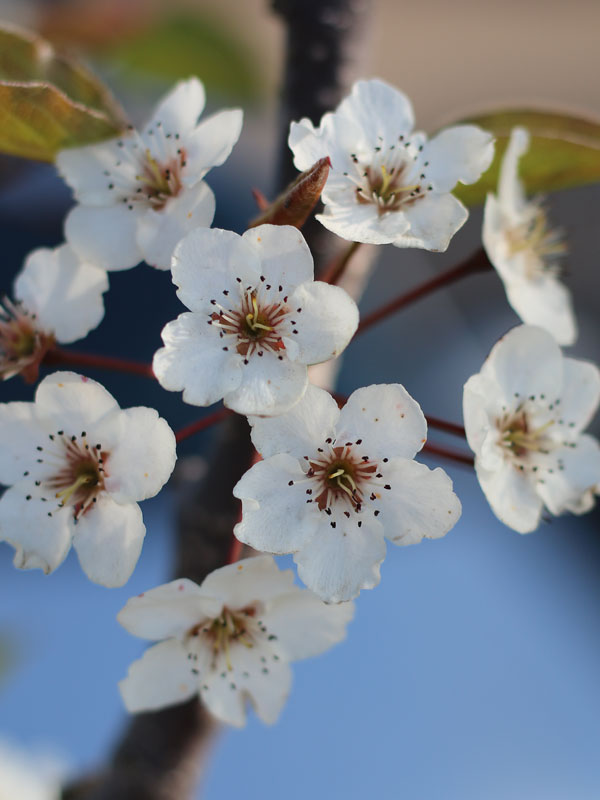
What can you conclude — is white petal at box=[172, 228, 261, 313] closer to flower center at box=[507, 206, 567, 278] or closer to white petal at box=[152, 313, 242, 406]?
white petal at box=[152, 313, 242, 406]

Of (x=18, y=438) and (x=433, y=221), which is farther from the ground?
(x=433, y=221)

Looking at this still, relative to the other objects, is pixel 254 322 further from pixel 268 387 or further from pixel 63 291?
pixel 63 291

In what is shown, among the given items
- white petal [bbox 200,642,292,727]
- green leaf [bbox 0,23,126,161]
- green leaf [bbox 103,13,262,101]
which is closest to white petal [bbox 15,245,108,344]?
green leaf [bbox 0,23,126,161]

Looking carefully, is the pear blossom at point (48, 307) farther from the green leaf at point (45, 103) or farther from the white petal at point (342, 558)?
the white petal at point (342, 558)

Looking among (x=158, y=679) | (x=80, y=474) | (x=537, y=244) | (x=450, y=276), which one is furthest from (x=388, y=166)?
(x=158, y=679)

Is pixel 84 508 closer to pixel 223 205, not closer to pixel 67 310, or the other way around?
pixel 67 310

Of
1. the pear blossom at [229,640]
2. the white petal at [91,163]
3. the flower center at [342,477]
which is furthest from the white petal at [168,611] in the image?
the white petal at [91,163]
